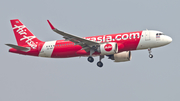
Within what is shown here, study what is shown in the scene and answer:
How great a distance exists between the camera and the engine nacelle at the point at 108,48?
187 feet

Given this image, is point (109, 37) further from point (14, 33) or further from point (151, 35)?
point (14, 33)

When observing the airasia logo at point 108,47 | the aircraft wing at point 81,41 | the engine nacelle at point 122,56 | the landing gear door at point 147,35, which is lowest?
the engine nacelle at point 122,56

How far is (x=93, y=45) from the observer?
192ft

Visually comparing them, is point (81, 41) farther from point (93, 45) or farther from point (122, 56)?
point (122, 56)

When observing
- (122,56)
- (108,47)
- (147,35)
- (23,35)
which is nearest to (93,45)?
(108,47)

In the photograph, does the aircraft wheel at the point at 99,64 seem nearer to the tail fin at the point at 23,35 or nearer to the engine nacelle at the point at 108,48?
the engine nacelle at the point at 108,48

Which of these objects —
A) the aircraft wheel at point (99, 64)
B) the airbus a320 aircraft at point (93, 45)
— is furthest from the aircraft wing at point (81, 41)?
the aircraft wheel at point (99, 64)

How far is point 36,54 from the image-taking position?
202 feet

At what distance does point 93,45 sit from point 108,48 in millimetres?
2607

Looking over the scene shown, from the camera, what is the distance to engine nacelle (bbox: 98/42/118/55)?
187 feet

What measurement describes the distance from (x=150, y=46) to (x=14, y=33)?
23.1 meters

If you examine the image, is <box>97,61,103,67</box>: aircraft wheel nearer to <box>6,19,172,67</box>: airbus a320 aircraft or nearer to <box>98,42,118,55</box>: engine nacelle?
<box>6,19,172,67</box>: airbus a320 aircraft

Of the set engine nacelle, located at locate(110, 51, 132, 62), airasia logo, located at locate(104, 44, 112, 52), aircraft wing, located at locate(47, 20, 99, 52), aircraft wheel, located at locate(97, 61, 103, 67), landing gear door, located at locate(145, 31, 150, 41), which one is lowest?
aircraft wheel, located at locate(97, 61, 103, 67)

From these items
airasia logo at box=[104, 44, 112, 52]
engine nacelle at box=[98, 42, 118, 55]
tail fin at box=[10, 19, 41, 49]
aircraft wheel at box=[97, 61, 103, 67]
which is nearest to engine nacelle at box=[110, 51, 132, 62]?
aircraft wheel at box=[97, 61, 103, 67]
